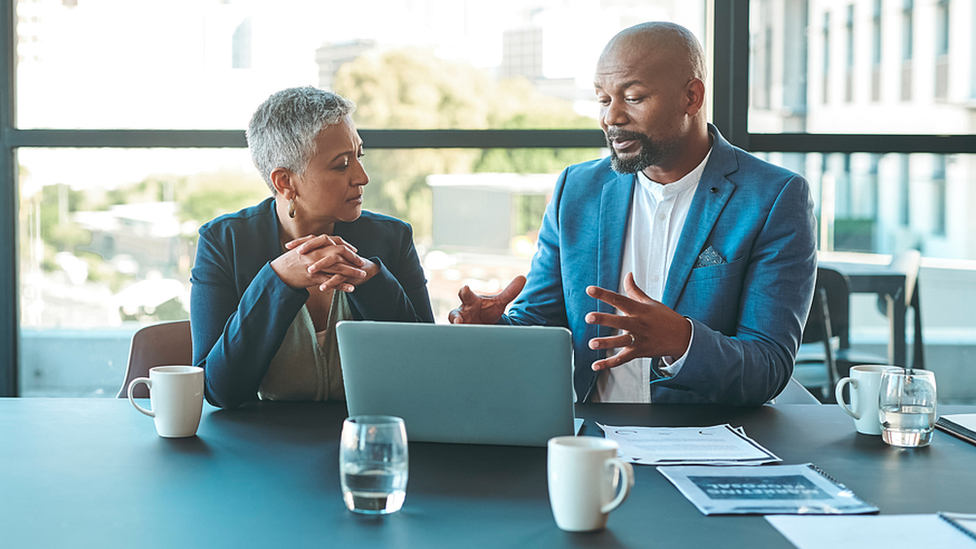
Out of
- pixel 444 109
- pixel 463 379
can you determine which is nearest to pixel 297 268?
pixel 463 379

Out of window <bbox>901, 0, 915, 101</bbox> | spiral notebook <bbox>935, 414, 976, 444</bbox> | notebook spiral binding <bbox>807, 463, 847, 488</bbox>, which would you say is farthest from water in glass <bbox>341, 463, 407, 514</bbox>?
window <bbox>901, 0, 915, 101</bbox>

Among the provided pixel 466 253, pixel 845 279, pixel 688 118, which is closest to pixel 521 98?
pixel 466 253

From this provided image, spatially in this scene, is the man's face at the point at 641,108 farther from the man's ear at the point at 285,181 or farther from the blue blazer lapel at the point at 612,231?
the man's ear at the point at 285,181

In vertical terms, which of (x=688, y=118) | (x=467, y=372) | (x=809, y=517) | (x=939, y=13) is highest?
(x=939, y=13)

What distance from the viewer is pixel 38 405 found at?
1625 millimetres

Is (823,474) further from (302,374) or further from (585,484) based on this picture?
(302,374)

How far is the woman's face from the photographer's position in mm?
1932

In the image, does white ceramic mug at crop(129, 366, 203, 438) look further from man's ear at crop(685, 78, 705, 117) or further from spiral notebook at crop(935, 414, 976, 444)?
man's ear at crop(685, 78, 705, 117)

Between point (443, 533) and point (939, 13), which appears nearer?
point (443, 533)

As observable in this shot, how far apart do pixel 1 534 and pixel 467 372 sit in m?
0.63

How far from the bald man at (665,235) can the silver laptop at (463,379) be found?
1.68 feet

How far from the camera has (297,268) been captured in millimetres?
1676

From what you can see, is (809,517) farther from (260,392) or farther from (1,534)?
(260,392)

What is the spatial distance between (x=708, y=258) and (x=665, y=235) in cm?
17
